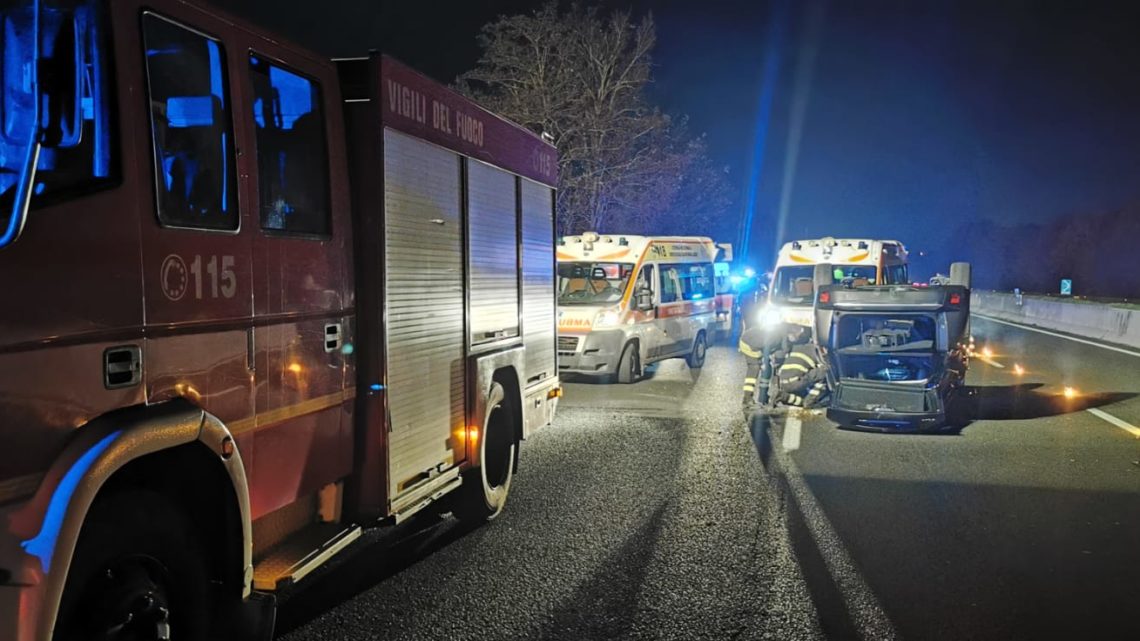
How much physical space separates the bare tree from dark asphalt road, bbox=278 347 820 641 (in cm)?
2021

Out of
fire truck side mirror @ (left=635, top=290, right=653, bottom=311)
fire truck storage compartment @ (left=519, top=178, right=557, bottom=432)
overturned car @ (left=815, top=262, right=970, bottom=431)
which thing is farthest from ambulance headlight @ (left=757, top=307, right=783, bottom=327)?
fire truck storage compartment @ (left=519, top=178, right=557, bottom=432)

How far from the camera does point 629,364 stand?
1409cm

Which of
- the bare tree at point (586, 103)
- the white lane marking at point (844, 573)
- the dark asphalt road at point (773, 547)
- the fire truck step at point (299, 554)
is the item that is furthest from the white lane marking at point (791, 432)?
the bare tree at point (586, 103)

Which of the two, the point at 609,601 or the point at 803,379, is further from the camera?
the point at 803,379

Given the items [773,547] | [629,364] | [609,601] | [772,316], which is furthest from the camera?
[772,316]

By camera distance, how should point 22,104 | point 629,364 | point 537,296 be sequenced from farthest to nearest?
point 629,364 < point 537,296 < point 22,104

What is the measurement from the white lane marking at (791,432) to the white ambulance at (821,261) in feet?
14.0

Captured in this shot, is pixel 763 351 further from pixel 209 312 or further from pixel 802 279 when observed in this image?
pixel 209 312

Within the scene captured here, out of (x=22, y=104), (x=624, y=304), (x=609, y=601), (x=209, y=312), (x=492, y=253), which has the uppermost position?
(x=22, y=104)

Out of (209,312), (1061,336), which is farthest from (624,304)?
(1061,336)

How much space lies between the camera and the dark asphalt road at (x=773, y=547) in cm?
457

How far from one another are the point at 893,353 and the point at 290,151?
26.4 ft

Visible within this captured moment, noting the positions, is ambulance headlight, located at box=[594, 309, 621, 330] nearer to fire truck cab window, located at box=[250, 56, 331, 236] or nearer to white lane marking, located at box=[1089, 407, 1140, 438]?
white lane marking, located at box=[1089, 407, 1140, 438]

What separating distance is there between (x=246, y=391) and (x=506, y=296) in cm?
303
